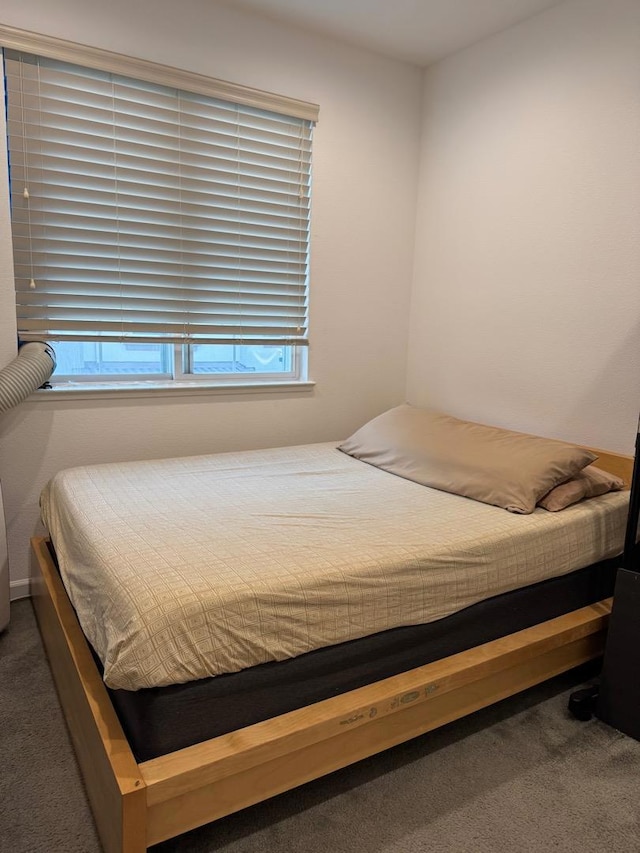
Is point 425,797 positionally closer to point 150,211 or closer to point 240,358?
point 240,358

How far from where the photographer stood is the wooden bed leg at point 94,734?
1.20 meters

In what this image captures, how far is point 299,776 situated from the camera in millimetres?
1464

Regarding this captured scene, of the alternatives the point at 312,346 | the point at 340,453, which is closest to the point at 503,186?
the point at 312,346

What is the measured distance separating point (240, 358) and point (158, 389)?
1.72 feet

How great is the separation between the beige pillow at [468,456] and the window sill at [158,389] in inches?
18.9

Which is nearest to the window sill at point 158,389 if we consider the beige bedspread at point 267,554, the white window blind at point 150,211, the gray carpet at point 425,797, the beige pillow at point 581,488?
the white window blind at point 150,211

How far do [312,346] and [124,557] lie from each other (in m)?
1.83

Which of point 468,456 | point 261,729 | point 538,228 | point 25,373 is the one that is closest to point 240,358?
point 25,373

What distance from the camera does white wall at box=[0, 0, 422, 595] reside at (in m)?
2.43

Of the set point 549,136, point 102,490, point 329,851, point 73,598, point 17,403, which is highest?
point 549,136

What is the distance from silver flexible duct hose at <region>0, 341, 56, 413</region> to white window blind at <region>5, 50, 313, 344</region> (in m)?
0.09

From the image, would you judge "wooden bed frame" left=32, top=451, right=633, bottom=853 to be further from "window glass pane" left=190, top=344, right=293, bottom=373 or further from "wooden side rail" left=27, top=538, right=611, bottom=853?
"window glass pane" left=190, top=344, right=293, bottom=373

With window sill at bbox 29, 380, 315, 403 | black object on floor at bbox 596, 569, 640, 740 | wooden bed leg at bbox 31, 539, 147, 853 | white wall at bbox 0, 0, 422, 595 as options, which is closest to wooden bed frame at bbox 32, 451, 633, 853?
wooden bed leg at bbox 31, 539, 147, 853

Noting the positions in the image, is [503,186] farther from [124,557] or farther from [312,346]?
[124,557]
